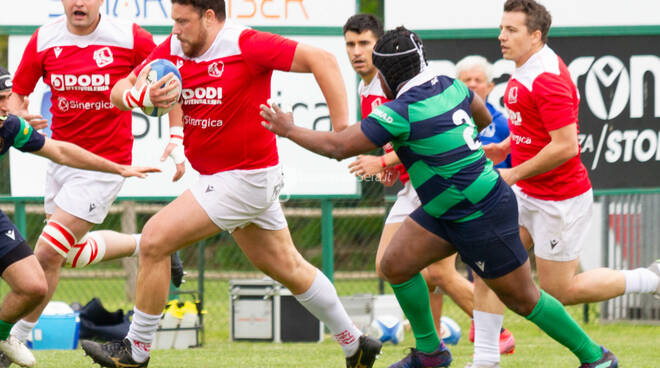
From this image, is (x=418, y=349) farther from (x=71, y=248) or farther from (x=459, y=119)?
(x=71, y=248)

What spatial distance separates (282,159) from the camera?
30.5 ft

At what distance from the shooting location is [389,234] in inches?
272

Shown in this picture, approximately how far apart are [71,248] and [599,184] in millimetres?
4737

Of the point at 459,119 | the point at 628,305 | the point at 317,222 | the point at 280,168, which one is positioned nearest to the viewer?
the point at 459,119

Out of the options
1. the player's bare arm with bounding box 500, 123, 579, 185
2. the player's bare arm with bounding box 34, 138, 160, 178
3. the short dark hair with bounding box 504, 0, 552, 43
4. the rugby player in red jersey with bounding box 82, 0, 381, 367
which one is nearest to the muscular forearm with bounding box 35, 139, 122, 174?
the player's bare arm with bounding box 34, 138, 160, 178

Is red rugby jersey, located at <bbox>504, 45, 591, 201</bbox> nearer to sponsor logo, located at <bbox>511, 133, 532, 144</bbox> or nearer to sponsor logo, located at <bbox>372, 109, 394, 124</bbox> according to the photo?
sponsor logo, located at <bbox>511, 133, 532, 144</bbox>

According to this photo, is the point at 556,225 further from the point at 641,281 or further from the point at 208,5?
the point at 208,5

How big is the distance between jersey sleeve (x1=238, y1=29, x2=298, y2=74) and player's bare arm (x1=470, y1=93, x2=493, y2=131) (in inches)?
39.9

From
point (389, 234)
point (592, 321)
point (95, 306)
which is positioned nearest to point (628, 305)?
point (592, 321)

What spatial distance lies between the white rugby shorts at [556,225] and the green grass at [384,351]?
0.86 m

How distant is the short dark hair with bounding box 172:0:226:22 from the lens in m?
5.71

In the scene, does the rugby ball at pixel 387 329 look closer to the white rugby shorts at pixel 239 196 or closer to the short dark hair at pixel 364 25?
the short dark hair at pixel 364 25

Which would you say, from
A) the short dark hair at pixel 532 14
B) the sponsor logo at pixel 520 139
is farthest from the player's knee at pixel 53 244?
the short dark hair at pixel 532 14

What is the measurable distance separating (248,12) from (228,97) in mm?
3701
